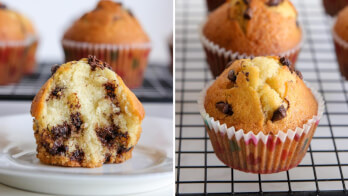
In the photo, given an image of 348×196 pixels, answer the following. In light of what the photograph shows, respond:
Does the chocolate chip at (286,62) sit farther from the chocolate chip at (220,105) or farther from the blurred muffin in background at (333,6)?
the blurred muffin in background at (333,6)

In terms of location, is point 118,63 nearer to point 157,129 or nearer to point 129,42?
point 129,42

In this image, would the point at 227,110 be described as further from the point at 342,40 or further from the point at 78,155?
the point at 342,40

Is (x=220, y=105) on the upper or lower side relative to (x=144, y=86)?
upper

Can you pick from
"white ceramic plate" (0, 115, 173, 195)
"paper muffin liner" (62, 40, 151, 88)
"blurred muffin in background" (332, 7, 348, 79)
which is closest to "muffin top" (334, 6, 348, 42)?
"blurred muffin in background" (332, 7, 348, 79)

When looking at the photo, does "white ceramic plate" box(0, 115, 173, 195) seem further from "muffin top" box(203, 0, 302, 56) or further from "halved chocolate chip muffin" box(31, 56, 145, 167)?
"muffin top" box(203, 0, 302, 56)

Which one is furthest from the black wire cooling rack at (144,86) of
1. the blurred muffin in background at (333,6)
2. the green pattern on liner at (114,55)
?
the blurred muffin in background at (333,6)

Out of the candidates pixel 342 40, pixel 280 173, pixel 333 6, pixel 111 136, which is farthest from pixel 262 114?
pixel 333 6

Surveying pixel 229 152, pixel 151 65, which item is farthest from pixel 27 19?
pixel 229 152
